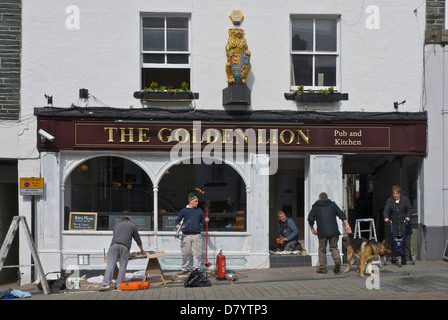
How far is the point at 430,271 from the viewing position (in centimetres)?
1305

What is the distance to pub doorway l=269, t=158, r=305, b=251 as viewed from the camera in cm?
1650

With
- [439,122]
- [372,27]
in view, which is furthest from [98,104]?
[439,122]

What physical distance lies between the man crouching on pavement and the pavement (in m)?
0.46

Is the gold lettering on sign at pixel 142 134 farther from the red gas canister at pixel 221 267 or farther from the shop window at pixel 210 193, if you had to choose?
the red gas canister at pixel 221 267

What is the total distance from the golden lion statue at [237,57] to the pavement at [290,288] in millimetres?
4516

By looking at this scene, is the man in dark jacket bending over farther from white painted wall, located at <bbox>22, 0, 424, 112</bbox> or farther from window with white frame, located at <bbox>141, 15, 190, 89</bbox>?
window with white frame, located at <bbox>141, 15, 190, 89</bbox>

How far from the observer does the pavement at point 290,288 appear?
10.4m

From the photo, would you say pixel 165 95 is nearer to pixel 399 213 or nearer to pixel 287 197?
pixel 287 197

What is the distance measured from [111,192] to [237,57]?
14.5 feet

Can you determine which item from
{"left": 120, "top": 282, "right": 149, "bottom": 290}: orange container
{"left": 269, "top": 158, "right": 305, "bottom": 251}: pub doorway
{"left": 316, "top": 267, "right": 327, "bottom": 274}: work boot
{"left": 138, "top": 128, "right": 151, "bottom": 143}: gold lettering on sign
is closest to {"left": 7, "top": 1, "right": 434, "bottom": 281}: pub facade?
{"left": 138, "top": 128, "right": 151, "bottom": 143}: gold lettering on sign

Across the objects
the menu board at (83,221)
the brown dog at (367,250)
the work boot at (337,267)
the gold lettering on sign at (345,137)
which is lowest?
the work boot at (337,267)

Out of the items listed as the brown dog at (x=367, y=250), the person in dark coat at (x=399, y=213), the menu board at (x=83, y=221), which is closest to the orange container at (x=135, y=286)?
the menu board at (x=83, y=221)

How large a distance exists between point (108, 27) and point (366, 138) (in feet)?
22.0
